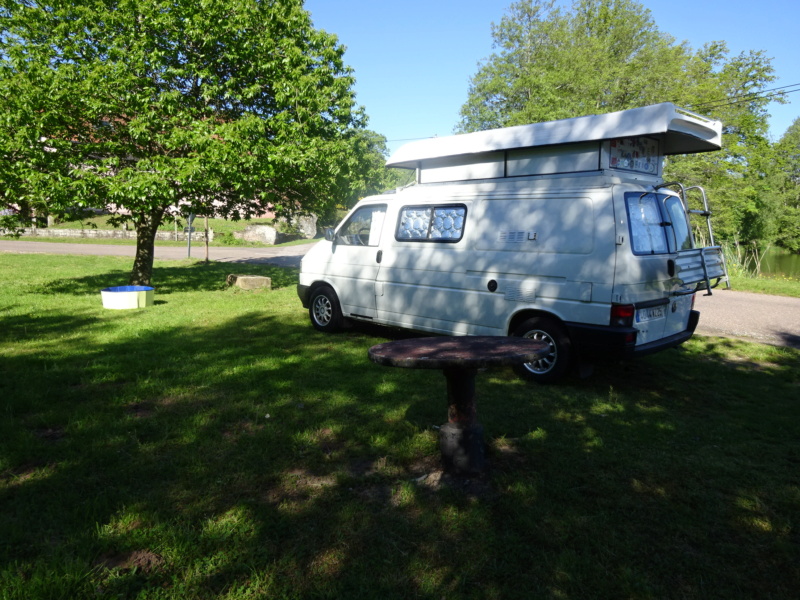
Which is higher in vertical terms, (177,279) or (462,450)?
(177,279)

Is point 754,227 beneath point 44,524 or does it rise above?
above

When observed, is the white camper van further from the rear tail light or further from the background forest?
the background forest

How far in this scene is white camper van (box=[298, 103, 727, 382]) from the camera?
5.59 meters

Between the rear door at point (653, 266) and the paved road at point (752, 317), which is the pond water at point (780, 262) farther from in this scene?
the rear door at point (653, 266)

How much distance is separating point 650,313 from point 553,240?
1220 millimetres

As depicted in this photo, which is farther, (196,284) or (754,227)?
(754,227)

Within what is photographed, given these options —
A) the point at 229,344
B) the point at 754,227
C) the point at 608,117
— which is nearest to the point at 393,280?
the point at 229,344

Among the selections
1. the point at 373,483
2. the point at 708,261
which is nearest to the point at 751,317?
the point at 708,261

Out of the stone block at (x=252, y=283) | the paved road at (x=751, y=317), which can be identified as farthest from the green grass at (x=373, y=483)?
the stone block at (x=252, y=283)

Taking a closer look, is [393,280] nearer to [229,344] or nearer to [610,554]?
[229,344]

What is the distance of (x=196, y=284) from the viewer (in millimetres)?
14664

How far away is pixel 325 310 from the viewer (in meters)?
8.59

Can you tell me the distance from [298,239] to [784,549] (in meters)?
39.9

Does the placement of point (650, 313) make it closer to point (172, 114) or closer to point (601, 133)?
point (601, 133)
